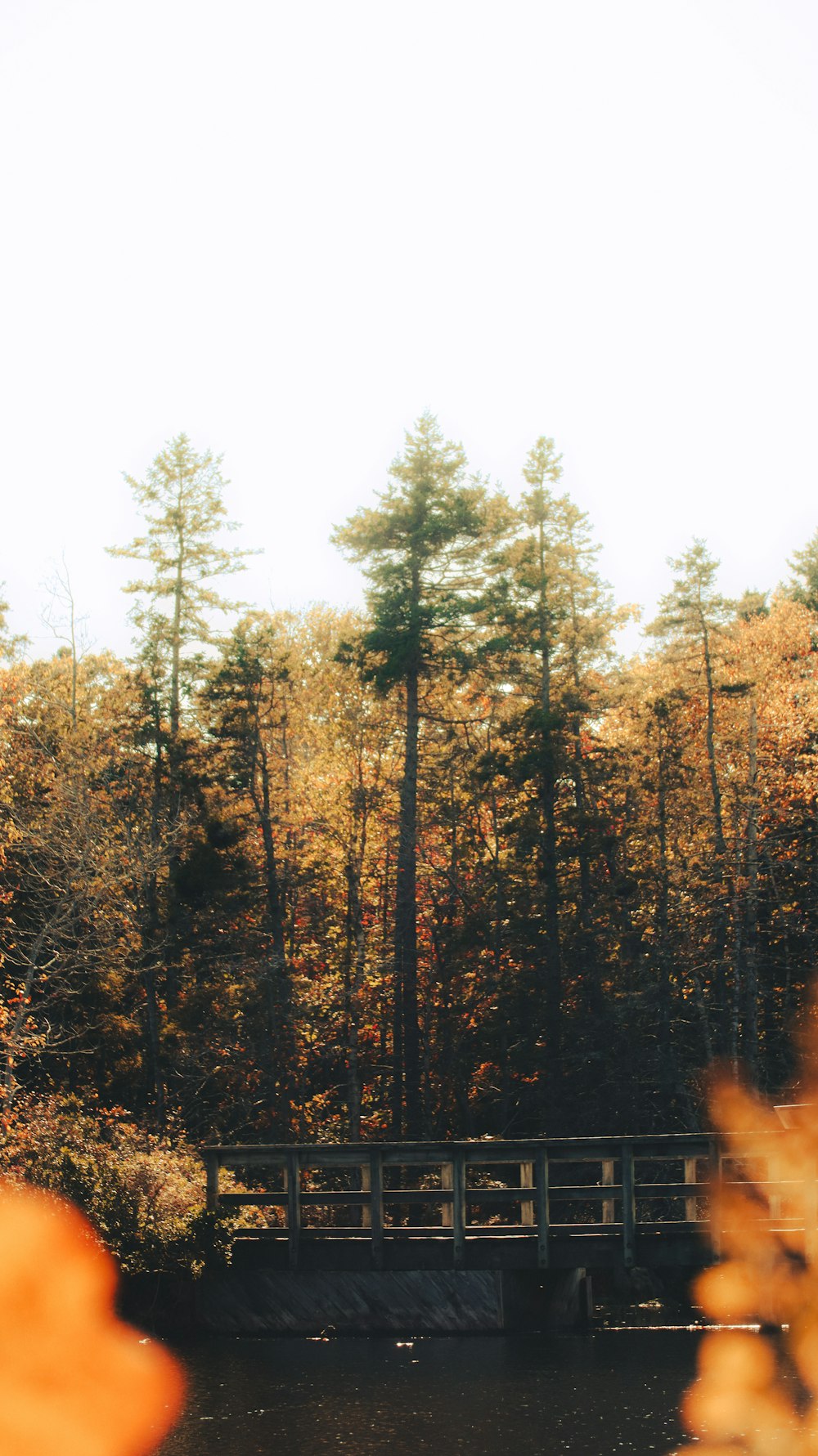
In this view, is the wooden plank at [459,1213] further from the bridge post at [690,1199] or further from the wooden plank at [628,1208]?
the bridge post at [690,1199]

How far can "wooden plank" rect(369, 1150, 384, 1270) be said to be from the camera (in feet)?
58.5

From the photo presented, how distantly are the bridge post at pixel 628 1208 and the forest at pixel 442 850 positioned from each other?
1261 centimetres

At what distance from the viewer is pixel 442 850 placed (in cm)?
3766

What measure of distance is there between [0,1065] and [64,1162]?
5.74 metres

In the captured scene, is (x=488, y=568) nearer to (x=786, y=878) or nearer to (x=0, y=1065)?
(x=786, y=878)

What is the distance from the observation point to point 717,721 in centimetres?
3416

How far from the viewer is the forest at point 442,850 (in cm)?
3086

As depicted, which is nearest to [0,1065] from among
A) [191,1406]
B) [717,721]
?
[191,1406]

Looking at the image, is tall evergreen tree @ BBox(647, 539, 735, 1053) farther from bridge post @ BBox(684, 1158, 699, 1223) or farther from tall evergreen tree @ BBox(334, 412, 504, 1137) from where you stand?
bridge post @ BBox(684, 1158, 699, 1223)

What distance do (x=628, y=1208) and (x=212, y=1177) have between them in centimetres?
612

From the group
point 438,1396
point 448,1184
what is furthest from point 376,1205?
point 438,1396

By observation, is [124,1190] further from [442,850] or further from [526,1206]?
[442,850]

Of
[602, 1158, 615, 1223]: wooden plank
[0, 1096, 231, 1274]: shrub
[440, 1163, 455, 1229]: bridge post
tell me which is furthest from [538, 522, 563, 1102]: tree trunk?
[0, 1096, 231, 1274]: shrub

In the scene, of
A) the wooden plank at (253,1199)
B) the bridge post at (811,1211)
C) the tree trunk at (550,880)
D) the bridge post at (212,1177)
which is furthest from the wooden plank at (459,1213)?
the tree trunk at (550,880)
